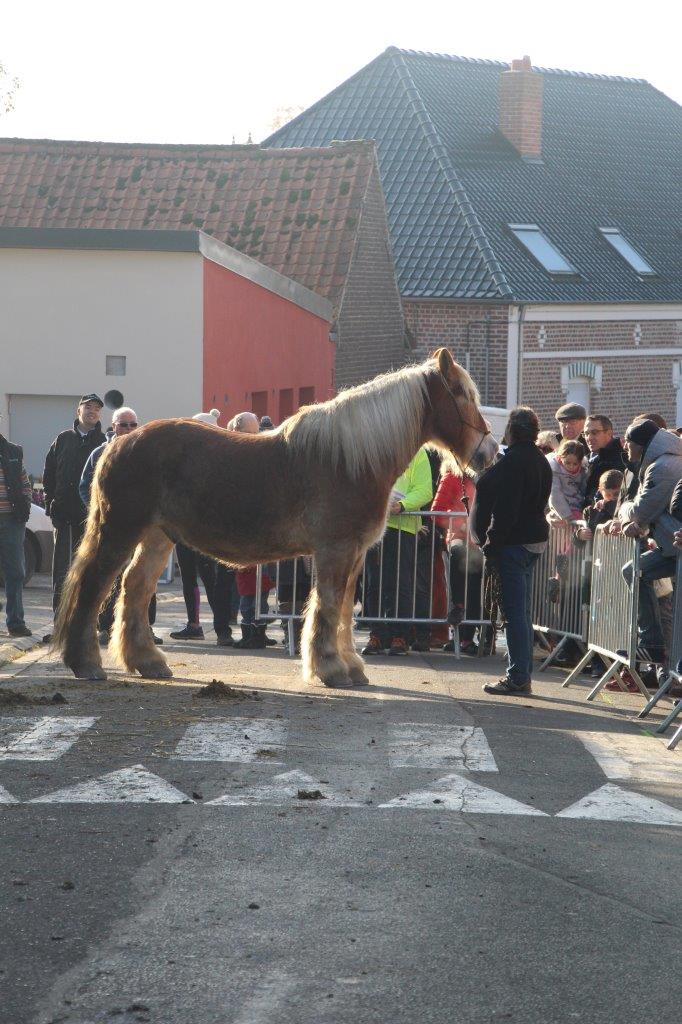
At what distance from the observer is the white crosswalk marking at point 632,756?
7.55 meters

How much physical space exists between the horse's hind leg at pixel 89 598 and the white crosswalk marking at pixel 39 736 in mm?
1395

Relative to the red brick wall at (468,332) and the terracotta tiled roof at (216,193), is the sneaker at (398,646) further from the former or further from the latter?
the red brick wall at (468,332)

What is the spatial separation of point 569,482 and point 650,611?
1803 mm

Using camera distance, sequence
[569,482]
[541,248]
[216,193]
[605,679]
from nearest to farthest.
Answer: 1. [605,679]
2. [569,482]
3. [216,193]
4. [541,248]

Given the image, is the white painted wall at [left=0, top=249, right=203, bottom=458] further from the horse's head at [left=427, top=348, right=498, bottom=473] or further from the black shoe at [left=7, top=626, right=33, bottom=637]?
the horse's head at [left=427, top=348, right=498, bottom=473]

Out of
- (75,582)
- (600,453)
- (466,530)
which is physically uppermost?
(600,453)

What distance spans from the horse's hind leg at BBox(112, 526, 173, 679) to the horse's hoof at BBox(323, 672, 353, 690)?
1.15 metres

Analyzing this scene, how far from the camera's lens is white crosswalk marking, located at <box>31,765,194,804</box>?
638cm

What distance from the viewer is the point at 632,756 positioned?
316 inches

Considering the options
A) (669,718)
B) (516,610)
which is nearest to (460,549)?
(516,610)

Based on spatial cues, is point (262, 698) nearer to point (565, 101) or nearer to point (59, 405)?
point (59, 405)

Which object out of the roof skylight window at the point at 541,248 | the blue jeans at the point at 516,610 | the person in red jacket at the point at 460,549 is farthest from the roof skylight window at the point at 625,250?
the blue jeans at the point at 516,610

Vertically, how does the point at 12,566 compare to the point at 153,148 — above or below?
below

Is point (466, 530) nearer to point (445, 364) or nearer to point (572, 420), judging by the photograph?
point (572, 420)
